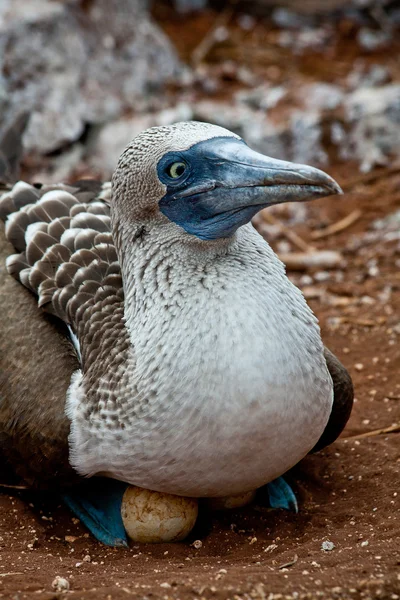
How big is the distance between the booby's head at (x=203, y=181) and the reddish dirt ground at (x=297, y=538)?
1418 millimetres

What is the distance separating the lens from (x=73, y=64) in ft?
30.1

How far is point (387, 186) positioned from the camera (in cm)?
842

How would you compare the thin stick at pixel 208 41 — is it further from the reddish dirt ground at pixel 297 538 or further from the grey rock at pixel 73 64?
the reddish dirt ground at pixel 297 538

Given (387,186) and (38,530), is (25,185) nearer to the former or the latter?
(38,530)

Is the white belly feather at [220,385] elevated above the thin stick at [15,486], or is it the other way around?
the white belly feather at [220,385]

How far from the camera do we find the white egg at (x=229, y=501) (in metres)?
4.48

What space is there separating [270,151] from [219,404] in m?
5.34

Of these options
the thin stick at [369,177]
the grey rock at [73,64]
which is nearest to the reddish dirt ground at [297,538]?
the thin stick at [369,177]

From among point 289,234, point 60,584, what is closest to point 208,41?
point 289,234

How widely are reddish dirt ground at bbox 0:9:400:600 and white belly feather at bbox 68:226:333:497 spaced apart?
346mm

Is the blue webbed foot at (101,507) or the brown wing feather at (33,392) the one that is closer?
the brown wing feather at (33,392)

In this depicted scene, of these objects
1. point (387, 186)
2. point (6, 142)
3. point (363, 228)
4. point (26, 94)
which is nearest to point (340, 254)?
point (363, 228)

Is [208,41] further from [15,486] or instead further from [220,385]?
[220,385]

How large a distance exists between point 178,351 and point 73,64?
5.97 metres
